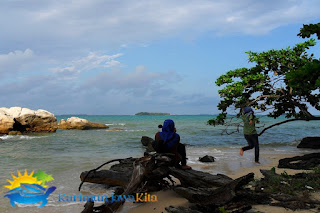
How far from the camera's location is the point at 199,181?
17.5ft

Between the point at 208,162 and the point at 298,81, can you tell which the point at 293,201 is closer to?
the point at 298,81

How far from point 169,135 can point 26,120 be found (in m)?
32.8

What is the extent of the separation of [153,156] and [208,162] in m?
7.11

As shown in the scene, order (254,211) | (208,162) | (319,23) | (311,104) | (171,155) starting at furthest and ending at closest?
(311,104), (208,162), (319,23), (171,155), (254,211)

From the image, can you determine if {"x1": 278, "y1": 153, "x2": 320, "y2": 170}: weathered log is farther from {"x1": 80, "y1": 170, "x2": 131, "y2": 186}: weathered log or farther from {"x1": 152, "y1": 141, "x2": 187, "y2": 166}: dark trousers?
{"x1": 80, "y1": 170, "x2": 131, "y2": 186}: weathered log

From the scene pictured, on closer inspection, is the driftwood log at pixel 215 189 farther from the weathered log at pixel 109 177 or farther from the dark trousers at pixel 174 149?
the weathered log at pixel 109 177

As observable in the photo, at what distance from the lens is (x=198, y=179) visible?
5371mm

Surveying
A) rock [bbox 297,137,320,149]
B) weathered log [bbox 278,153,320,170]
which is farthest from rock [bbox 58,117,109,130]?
weathered log [bbox 278,153,320,170]

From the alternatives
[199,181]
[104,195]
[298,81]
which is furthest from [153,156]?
[298,81]

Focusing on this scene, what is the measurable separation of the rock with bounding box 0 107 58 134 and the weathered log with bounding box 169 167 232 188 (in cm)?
3139

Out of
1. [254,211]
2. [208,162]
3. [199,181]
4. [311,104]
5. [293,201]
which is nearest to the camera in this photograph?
[254,211]

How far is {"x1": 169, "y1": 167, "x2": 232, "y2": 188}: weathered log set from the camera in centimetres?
518

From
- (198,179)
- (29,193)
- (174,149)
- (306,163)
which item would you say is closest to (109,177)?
(29,193)

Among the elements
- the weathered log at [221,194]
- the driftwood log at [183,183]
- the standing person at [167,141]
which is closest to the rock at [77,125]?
the driftwood log at [183,183]
